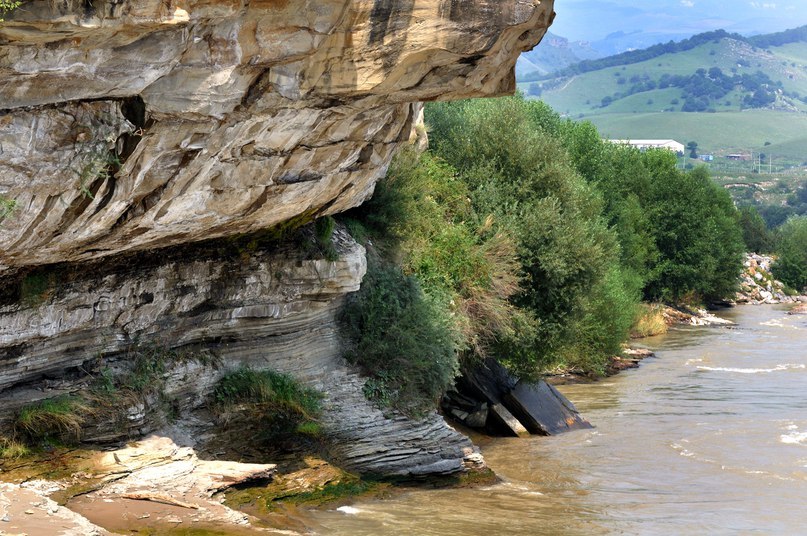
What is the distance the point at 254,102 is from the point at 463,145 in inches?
713

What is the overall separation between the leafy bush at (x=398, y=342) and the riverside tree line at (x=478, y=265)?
0.09 ft

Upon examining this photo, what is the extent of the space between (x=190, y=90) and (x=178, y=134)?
26.6 inches

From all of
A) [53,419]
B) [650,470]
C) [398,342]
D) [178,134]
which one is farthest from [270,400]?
[650,470]

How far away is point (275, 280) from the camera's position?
680 inches

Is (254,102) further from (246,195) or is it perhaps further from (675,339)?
(675,339)

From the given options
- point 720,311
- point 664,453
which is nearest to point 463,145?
point 664,453

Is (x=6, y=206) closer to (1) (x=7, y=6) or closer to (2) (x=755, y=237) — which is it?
(1) (x=7, y=6)

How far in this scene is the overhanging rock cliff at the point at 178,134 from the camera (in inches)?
404

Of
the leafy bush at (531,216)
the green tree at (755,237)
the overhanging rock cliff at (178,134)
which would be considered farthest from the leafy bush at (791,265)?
the overhanging rock cliff at (178,134)

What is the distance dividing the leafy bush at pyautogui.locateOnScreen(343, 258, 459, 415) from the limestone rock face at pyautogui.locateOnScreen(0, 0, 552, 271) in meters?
6.17

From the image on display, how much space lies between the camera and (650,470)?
21391 millimetres

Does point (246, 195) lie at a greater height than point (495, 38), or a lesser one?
lesser

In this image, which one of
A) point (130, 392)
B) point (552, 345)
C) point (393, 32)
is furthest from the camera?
point (552, 345)

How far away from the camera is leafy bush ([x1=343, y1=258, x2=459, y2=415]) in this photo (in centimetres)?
1875
